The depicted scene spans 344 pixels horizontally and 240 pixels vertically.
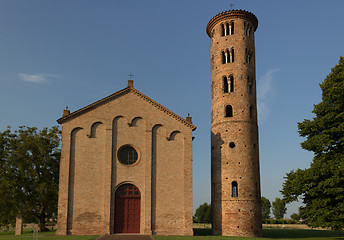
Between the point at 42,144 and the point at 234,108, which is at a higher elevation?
the point at 234,108

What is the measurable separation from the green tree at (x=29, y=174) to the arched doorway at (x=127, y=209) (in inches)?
423

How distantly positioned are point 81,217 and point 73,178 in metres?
3.16

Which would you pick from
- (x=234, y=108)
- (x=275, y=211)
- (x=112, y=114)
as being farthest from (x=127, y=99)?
(x=275, y=211)

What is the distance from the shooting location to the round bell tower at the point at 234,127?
28.1 metres

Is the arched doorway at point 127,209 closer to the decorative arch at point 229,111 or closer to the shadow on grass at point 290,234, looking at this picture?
the shadow on grass at point 290,234

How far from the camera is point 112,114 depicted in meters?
27.8

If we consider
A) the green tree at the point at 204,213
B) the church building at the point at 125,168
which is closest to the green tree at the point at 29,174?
the church building at the point at 125,168

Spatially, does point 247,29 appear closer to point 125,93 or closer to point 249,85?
point 249,85

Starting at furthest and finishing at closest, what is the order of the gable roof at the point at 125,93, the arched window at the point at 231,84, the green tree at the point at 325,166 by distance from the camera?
the arched window at the point at 231,84 → the gable roof at the point at 125,93 → the green tree at the point at 325,166

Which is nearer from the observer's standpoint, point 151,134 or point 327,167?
point 327,167

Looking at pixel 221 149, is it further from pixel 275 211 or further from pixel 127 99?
pixel 275 211

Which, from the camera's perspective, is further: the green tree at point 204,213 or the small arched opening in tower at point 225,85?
the green tree at point 204,213

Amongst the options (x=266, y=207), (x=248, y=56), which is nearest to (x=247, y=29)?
(x=248, y=56)

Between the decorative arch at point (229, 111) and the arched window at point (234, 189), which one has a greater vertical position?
the decorative arch at point (229, 111)
